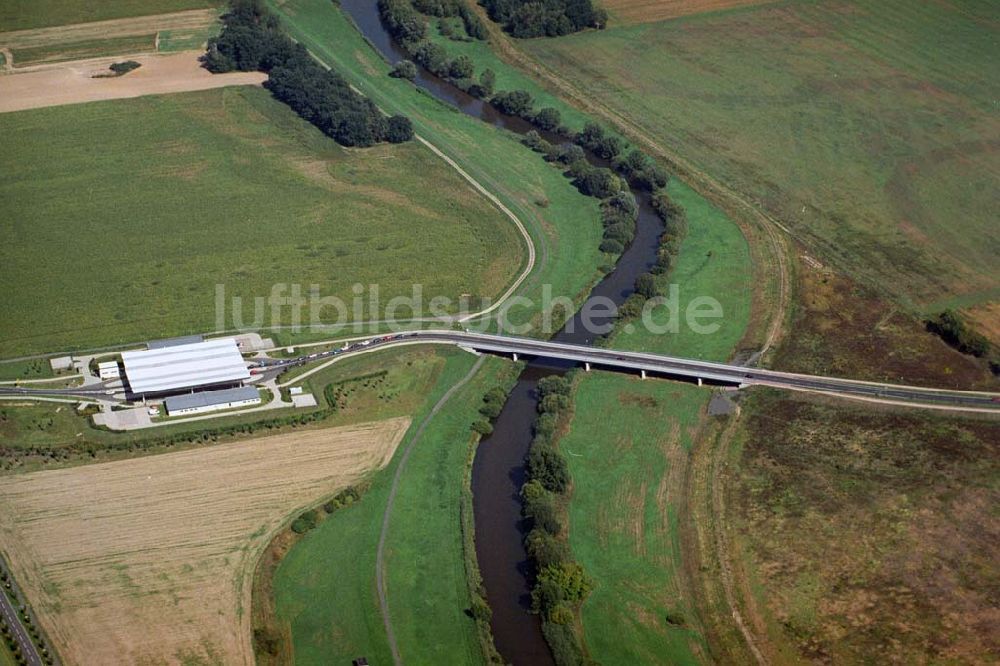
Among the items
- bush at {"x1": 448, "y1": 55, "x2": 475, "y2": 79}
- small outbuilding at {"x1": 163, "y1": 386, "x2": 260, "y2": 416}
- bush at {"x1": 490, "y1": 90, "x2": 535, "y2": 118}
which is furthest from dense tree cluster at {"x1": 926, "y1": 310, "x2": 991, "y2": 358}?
bush at {"x1": 448, "y1": 55, "x2": 475, "y2": 79}

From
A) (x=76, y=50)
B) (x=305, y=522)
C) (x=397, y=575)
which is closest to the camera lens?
(x=397, y=575)

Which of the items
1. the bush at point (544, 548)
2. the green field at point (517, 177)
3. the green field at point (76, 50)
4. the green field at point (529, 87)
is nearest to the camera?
the bush at point (544, 548)

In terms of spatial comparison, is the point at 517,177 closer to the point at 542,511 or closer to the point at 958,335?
the point at 958,335

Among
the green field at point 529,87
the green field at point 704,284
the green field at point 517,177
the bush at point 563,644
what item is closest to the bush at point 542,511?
the bush at point 563,644

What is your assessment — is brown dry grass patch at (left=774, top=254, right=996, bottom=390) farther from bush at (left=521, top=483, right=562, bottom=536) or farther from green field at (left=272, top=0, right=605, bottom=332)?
bush at (left=521, top=483, right=562, bottom=536)

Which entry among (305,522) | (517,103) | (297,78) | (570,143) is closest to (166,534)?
(305,522)

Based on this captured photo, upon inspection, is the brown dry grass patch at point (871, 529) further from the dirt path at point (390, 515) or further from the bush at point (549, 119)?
the bush at point (549, 119)

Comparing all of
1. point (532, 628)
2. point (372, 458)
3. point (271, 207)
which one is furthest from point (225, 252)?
point (532, 628)
